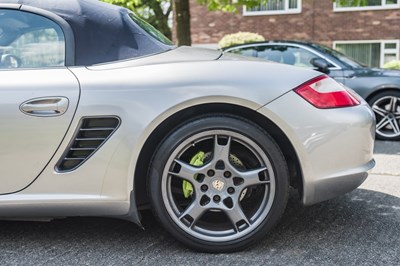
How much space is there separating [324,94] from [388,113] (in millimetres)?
4442

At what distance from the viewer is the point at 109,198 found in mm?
2629

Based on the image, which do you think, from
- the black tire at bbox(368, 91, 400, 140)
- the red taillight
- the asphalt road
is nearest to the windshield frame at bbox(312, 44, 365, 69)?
the black tire at bbox(368, 91, 400, 140)

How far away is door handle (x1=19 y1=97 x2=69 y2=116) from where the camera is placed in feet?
8.41

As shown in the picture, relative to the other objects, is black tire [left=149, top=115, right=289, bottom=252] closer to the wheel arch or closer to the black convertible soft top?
the wheel arch

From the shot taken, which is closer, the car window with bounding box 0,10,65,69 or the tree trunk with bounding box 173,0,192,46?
the car window with bounding box 0,10,65,69

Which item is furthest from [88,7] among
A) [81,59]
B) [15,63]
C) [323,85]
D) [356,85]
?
[356,85]

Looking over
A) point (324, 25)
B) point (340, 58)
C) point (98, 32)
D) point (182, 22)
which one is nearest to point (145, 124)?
point (98, 32)

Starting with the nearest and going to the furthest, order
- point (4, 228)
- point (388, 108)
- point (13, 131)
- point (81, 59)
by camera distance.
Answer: point (13, 131) → point (81, 59) → point (4, 228) → point (388, 108)

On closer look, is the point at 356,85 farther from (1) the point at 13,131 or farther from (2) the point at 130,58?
(1) the point at 13,131

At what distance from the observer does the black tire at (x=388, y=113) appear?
21.7ft

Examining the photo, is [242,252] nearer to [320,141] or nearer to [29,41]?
[320,141]

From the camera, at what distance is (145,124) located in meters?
2.57

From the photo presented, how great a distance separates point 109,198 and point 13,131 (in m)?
0.62

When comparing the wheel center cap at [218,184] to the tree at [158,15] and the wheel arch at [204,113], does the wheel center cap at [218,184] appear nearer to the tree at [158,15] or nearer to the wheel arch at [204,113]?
the wheel arch at [204,113]
